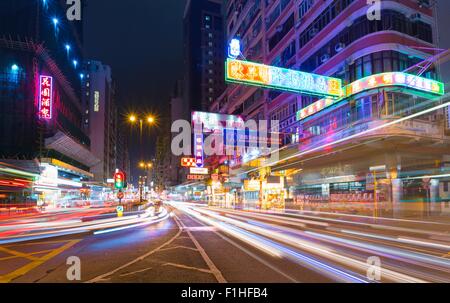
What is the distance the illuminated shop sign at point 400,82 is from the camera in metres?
28.1

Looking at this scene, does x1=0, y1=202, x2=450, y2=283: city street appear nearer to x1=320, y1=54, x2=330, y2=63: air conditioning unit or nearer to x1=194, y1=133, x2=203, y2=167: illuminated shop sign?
x1=320, y1=54, x2=330, y2=63: air conditioning unit

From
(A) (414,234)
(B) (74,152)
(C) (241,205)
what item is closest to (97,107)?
(B) (74,152)

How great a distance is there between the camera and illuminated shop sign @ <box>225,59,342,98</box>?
73.4ft

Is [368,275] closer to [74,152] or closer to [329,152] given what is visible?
[329,152]

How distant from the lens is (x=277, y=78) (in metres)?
23.5

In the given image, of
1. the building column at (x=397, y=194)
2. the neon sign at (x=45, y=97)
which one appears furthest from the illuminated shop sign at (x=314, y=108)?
the neon sign at (x=45, y=97)

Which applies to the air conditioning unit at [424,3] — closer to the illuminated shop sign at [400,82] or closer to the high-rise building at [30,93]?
the illuminated shop sign at [400,82]

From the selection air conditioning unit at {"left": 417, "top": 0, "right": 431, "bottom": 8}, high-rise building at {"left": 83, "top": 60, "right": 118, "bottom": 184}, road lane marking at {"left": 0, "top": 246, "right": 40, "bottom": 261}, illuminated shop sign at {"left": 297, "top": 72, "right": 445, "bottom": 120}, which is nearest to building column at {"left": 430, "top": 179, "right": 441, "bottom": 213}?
illuminated shop sign at {"left": 297, "top": 72, "right": 445, "bottom": 120}

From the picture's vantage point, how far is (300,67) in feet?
140

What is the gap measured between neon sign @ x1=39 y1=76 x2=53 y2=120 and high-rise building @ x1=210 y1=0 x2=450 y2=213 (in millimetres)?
35749

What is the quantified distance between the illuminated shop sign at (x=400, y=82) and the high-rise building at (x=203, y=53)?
121137mm

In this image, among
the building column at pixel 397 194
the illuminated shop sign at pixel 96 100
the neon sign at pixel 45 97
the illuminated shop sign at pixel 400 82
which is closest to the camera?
the building column at pixel 397 194

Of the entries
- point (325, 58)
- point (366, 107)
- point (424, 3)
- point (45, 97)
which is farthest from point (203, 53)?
point (366, 107)

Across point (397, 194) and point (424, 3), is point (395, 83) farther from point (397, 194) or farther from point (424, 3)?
point (424, 3)
